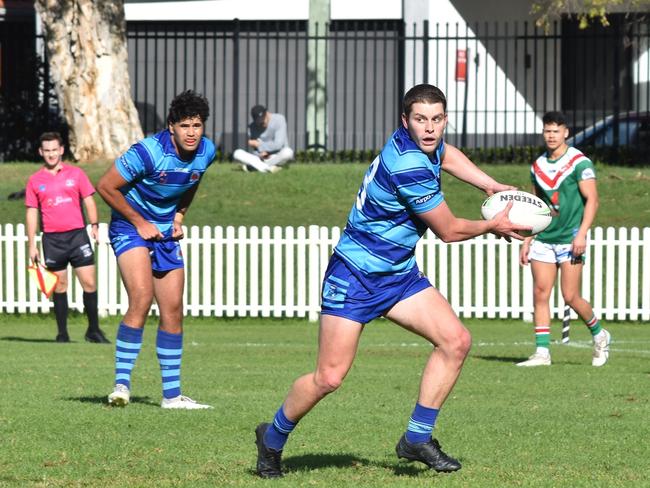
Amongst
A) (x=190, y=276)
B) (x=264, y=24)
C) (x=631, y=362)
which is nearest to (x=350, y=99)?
(x=264, y=24)

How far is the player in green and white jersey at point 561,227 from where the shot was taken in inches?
467

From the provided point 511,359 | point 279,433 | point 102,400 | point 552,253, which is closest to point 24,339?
point 511,359

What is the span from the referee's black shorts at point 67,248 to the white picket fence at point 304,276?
318 cm

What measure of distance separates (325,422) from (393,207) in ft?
7.94

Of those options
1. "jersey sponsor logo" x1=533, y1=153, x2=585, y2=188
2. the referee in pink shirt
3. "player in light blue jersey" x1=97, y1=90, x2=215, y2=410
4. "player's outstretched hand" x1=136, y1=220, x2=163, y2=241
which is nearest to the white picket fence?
the referee in pink shirt

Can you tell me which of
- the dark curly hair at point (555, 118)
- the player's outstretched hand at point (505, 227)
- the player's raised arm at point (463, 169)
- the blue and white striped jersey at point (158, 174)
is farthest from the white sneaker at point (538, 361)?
the player's outstretched hand at point (505, 227)

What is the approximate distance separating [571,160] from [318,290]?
261 inches

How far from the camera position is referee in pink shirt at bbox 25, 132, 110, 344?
14.2 m

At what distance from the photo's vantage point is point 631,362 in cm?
1284

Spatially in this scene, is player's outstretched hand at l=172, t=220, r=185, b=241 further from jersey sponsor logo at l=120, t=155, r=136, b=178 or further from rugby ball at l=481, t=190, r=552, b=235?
rugby ball at l=481, t=190, r=552, b=235

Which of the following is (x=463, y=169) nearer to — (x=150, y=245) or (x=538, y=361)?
(x=150, y=245)

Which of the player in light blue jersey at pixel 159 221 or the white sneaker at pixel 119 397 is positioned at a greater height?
the player in light blue jersey at pixel 159 221

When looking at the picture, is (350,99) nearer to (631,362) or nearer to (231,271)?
(231,271)

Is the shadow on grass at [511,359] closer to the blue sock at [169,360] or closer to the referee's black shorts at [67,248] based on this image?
the referee's black shorts at [67,248]
